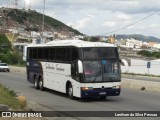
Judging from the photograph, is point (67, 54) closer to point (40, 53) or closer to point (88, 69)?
point (88, 69)

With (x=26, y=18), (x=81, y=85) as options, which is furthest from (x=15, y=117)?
(x=26, y=18)

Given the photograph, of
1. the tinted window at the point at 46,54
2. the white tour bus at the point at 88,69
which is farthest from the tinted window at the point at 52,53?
the white tour bus at the point at 88,69

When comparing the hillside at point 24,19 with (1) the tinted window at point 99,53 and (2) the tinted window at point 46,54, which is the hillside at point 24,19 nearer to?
(2) the tinted window at point 46,54

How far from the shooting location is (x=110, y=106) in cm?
1836

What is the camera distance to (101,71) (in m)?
20.4

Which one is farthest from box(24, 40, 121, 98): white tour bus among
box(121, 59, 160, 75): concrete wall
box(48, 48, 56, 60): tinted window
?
box(121, 59, 160, 75): concrete wall

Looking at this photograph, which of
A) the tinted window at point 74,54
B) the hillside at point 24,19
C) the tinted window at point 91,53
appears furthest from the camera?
the hillside at point 24,19

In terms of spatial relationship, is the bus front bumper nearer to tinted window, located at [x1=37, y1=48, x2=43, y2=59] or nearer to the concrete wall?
tinted window, located at [x1=37, y1=48, x2=43, y2=59]

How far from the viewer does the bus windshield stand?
20.2m

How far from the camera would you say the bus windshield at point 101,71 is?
66.4 feet

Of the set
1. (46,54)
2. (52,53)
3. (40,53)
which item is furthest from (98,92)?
(40,53)

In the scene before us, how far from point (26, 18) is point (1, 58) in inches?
3436

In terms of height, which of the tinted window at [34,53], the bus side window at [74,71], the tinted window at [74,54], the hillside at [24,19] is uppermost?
the hillside at [24,19]

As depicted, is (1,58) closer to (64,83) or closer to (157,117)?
(64,83)
